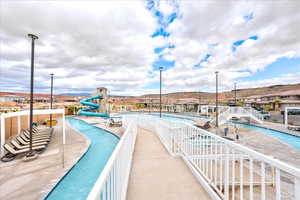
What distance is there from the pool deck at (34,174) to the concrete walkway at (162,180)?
250 centimetres

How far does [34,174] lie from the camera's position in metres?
4.01

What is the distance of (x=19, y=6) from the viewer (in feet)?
22.2

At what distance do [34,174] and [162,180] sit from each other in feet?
13.8

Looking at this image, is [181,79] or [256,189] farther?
[181,79]

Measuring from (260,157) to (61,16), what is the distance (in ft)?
37.1

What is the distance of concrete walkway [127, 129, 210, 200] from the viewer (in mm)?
2098

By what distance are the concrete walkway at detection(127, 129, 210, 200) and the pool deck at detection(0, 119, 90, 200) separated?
2502mm

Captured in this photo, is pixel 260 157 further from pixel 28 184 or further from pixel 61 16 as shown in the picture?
pixel 61 16

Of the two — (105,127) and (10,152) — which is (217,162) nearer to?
(10,152)

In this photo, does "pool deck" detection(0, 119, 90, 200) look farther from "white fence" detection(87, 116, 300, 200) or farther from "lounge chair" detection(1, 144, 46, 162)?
"white fence" detection(87, 116, 300, 200)

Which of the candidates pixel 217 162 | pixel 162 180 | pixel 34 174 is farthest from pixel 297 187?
pixel 34 174

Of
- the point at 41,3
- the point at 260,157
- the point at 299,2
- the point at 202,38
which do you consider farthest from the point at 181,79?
the point at 260,157

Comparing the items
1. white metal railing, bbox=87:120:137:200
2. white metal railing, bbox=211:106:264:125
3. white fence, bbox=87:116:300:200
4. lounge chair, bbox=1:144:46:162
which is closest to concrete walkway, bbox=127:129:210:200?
white fence, bbox=87:116:300:200

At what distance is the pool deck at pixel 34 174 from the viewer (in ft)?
10.6
